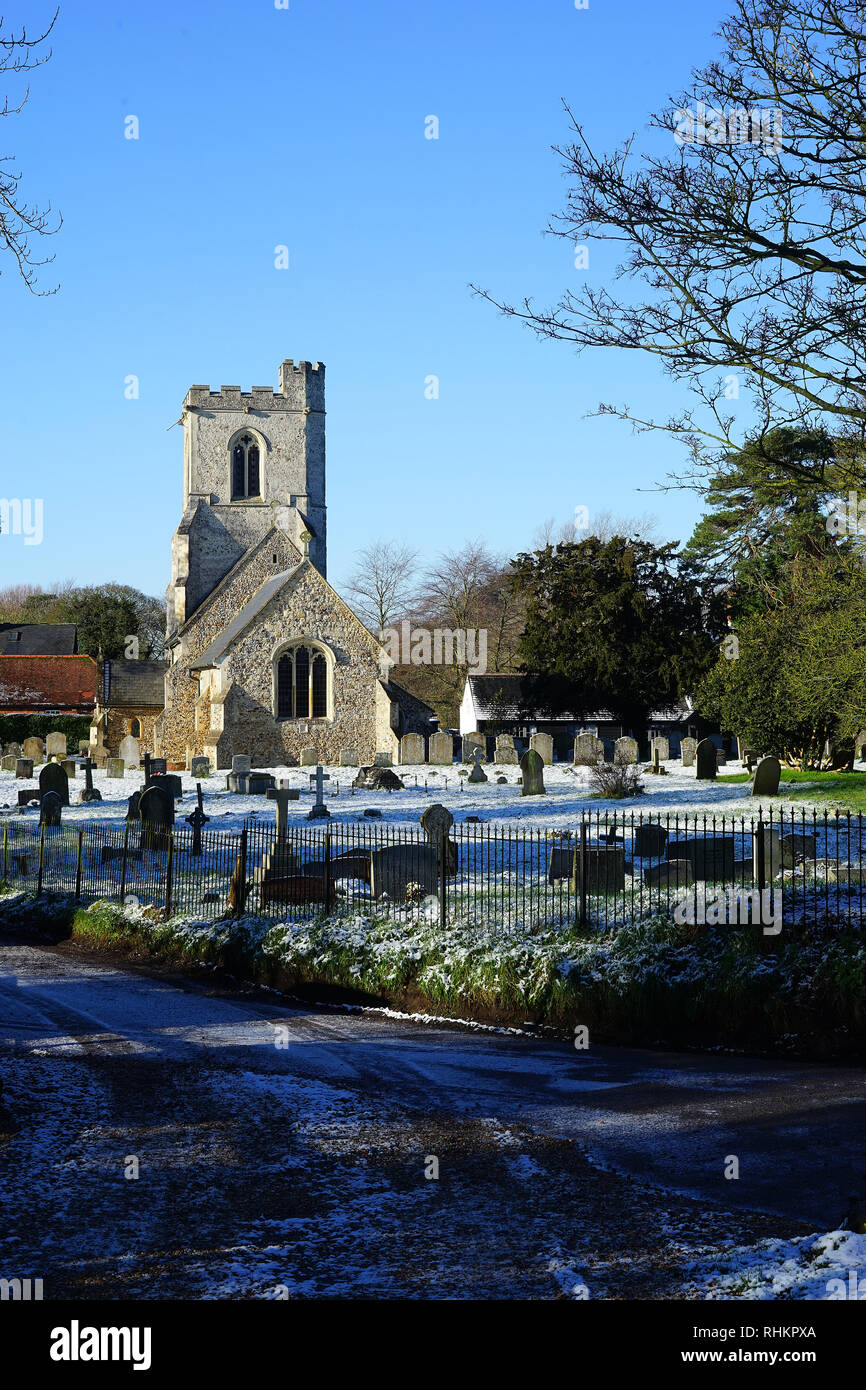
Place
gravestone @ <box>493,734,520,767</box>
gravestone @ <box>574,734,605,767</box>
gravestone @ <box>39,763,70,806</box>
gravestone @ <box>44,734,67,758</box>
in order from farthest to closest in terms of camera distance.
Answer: gravestone @ <box>44,734,67,758</box> < gravestone @ <box>493,734,520,767</box> < gravestone @ <box>574,734,605,767</box> < gravestone @ <box>39,763,70,806</box>

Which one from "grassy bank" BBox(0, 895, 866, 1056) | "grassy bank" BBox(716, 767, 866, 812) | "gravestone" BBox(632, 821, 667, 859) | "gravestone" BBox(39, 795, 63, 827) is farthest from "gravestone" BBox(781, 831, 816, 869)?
"gravestone" BBox(39, 795, 63, 827)

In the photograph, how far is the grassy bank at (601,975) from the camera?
415 inches

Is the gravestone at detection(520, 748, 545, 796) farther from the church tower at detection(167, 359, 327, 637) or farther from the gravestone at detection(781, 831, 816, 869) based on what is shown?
the church tower at detection(167, 359, 327, 637)

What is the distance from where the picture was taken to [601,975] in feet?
38.1

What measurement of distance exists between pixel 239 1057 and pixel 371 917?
419 centimetres

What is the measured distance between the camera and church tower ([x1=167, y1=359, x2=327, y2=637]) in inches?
2153

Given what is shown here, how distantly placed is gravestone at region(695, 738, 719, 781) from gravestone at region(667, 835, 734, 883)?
16.8 metres

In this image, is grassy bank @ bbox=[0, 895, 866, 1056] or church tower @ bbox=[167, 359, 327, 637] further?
church tower @ bbox=[167, 359, 327, 637]

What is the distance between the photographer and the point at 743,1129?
7.93m

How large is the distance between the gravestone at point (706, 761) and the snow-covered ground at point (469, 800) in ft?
1.14

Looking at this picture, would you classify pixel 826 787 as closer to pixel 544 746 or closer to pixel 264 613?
pixel 544 746

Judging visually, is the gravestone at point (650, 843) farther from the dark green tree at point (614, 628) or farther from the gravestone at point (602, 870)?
the dark green tree at point (614, 628)

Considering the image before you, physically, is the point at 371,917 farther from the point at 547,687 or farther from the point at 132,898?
the point at 547,687

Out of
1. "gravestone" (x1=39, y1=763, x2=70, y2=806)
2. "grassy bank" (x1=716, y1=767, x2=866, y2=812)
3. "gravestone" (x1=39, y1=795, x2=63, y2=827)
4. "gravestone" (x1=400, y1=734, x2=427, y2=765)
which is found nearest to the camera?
"gravestone" (x1=39, y1=795, x2=63, y2=827)
